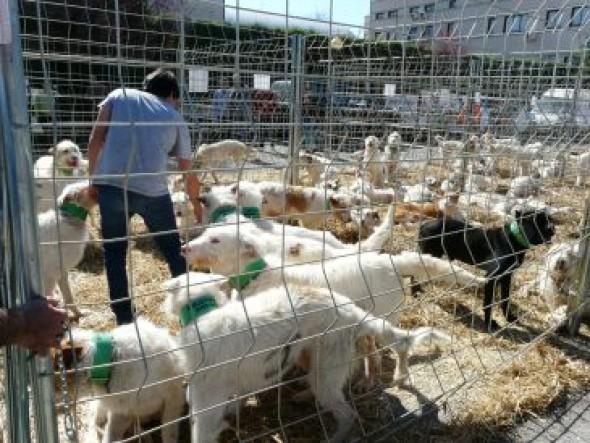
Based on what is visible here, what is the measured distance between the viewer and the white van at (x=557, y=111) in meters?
4.36

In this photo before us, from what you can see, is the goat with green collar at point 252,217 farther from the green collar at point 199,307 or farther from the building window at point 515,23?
the building window at point 515,23

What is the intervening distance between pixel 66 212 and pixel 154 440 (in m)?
2.05

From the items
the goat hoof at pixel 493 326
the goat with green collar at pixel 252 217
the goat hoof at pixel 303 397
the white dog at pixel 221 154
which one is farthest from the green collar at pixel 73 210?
the goat hoof at pixel 493 326

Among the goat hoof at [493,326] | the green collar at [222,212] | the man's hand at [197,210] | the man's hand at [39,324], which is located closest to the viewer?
the man's hand at [39,324]

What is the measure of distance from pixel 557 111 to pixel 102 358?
13.2 feet

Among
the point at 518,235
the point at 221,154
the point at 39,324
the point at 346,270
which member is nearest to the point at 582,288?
the point at 518,235

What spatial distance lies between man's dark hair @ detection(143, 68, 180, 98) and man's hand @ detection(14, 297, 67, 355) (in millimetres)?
2699

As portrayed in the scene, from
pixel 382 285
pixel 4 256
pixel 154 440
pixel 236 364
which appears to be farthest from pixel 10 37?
pixel 382 285

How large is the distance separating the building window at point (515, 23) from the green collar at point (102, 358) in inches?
121

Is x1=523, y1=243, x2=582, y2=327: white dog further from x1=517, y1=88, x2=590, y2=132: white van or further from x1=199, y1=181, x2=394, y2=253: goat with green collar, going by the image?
x1=199, y1=181, x2=394, y2=253: goat with green collar

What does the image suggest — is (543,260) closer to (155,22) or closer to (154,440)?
(154,440)

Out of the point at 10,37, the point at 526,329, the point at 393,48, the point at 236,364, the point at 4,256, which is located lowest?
the point at 526,329

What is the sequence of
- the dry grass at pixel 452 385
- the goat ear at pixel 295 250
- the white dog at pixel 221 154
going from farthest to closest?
1. the white dog at pixel 221 154
2. the goat ear at pixel 295 250
3. the dry grass at pixel 452 385

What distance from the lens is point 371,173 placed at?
924 centimetres
